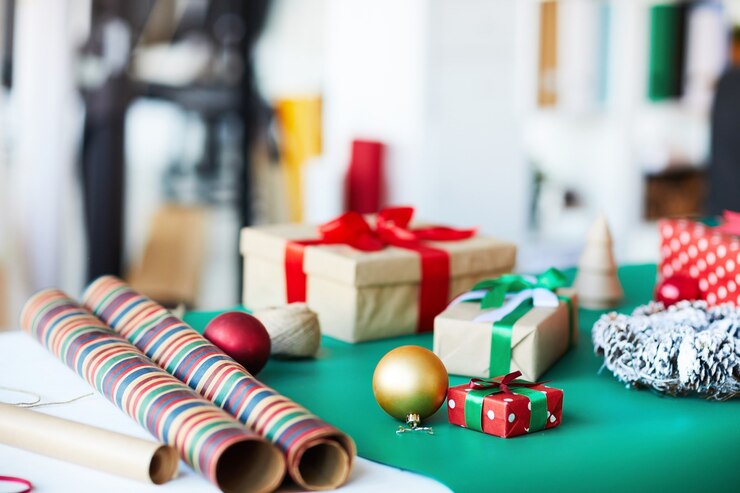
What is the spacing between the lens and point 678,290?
1.22 metres

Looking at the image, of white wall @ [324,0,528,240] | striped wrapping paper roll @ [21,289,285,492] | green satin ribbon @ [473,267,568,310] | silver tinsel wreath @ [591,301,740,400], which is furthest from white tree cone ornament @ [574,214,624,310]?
white wall @ [324,0,528,240]

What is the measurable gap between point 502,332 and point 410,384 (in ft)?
0.60

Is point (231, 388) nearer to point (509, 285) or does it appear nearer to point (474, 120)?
point (509, 285)

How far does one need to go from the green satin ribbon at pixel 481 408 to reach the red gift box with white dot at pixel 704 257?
453 mm

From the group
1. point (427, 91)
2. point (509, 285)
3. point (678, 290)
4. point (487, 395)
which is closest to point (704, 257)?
point (678, 290)

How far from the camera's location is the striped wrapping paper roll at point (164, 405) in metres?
0.69

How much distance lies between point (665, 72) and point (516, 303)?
2.44m

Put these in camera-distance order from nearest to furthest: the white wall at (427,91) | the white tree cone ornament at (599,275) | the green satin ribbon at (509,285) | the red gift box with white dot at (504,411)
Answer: the red gift box with white dot at (504,411) < the green satin ribbon at (509,285) < the white tree cone ornament at (599,275) < the white wall at (427,91)

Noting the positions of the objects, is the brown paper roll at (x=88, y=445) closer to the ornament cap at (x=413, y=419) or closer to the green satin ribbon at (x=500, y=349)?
the ornament cap at (x=413, y=419)

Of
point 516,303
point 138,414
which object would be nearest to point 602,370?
point 516,303

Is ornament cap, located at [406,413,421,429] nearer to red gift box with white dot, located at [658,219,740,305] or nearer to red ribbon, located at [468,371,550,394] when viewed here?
red ribbon, located at [468,371,550,394]

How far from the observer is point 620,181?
3.24 m

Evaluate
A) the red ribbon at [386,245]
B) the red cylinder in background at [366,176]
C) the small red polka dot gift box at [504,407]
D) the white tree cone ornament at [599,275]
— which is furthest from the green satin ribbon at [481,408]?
the red cylinder in background at [366,176]

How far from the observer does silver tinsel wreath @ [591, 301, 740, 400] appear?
918 mm
